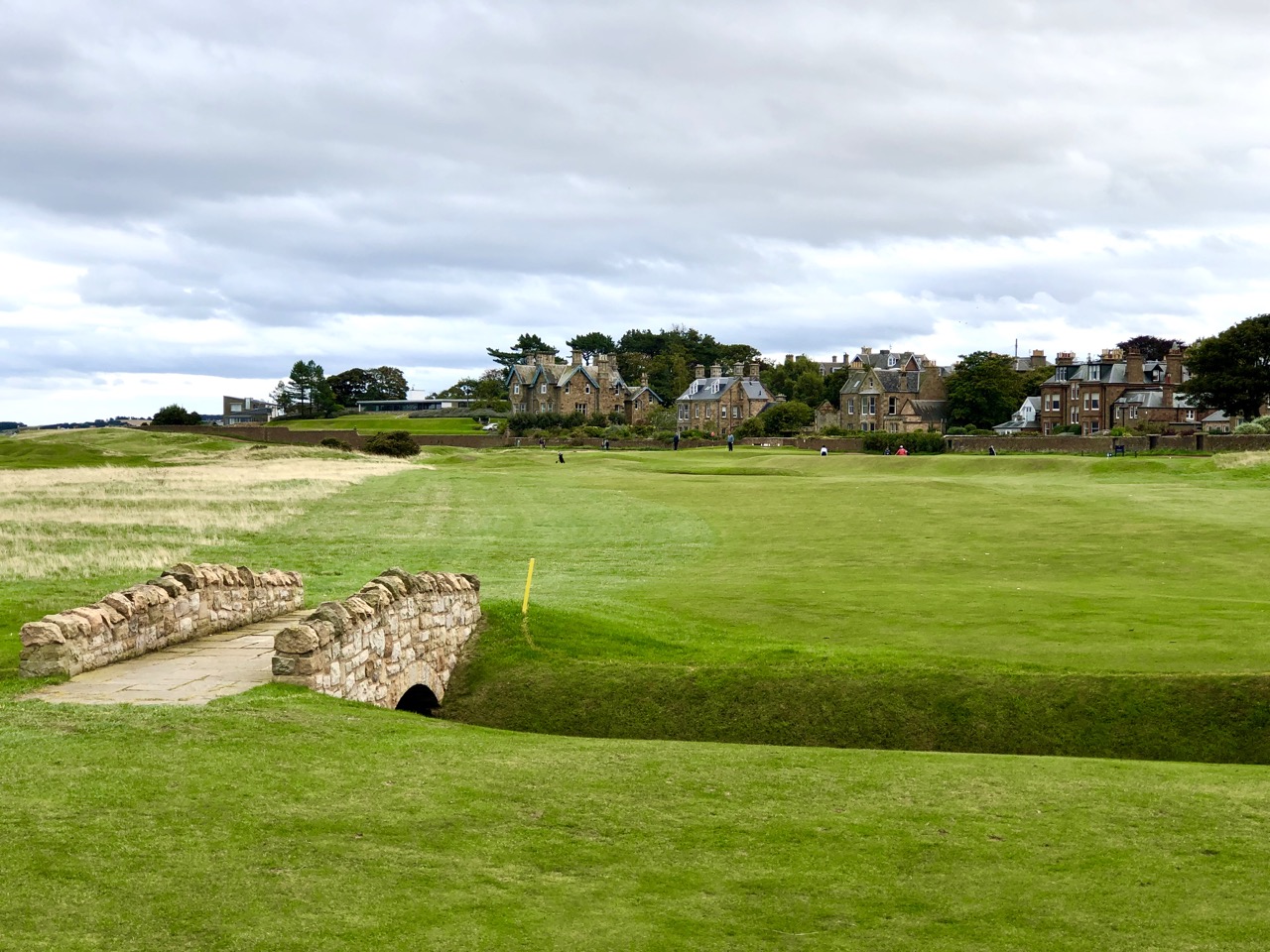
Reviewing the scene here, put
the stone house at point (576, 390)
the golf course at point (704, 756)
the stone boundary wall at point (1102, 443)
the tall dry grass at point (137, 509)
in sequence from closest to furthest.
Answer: the golf course at point (704, 756)
the tall dry grass at point (137, 509)
the stone boundary wall at point (1102, 443)
the stone house at point (576, 390)

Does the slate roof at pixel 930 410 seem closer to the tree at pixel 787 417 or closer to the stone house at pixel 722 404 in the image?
the tree at pixel 787 417

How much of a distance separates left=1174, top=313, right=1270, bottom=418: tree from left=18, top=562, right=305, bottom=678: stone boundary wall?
10228 cm

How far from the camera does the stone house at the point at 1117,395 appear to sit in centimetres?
12400

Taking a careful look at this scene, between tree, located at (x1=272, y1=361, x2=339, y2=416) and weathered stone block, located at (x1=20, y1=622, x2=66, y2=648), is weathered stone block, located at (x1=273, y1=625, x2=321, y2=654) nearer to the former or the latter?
weathered stone block, located at (x1=20, y1=622, x2=66, y2=648)

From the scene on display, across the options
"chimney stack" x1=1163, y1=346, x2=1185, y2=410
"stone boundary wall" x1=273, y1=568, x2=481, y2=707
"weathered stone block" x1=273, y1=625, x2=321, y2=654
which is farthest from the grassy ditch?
"chimney stack" x1=1163, y1=346, x2=1185, y2=410

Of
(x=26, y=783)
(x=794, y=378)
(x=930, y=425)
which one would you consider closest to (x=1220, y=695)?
(x=26, y=783)

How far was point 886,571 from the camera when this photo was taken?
30.5 metres

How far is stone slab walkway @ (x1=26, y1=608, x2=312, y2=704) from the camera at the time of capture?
13537 millimetres

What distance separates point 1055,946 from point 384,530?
111 feet

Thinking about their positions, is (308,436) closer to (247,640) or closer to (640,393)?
(640,393)

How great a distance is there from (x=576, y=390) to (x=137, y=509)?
394ft

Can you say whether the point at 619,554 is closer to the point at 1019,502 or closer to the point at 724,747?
the point at 1019,502

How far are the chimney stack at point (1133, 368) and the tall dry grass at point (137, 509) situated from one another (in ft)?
289

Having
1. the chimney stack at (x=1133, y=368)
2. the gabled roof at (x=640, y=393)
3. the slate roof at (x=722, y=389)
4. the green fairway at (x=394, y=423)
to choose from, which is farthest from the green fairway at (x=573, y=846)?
the gabled roof at (x=640, y=393)
